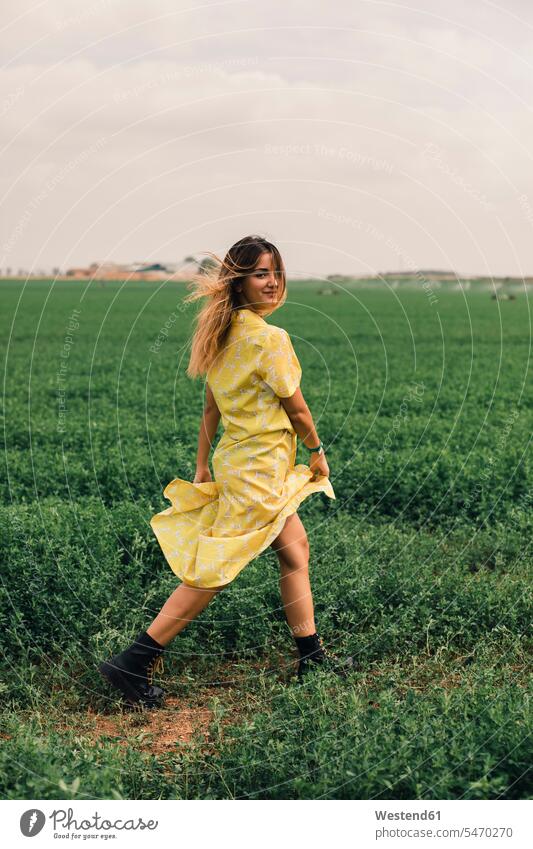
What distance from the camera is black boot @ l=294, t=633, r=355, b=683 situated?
16.8 feet

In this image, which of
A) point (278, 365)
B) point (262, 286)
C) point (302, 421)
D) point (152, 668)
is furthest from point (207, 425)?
point (152, 668)

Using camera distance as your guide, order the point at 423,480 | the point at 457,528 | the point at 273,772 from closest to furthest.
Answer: the point at 273,772
the point at 457,528
the point at 423,480

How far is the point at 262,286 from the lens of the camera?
4.73m

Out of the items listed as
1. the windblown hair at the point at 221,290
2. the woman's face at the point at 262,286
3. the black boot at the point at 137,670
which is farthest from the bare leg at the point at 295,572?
the woman's face at the point at 262,286

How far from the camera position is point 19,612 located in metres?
5.64

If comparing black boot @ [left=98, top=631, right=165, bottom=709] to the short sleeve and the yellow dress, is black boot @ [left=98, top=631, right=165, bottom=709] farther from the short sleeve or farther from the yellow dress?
the short sleeve

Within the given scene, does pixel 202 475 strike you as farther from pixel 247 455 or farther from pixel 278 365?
pixel 278 365

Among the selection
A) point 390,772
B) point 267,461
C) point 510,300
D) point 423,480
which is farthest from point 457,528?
point 510,300

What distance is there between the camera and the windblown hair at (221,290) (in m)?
4.72

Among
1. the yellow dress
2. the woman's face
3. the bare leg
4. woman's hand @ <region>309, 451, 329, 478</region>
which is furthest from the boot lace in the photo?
the woman's face
